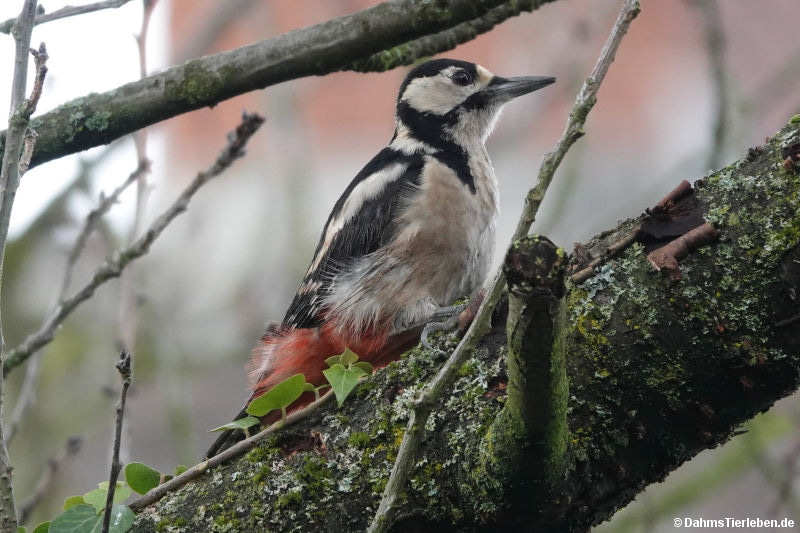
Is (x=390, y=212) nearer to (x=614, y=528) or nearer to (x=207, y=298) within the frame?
(x=614, y=528)

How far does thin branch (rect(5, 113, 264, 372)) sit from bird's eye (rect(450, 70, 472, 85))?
5.00 ft

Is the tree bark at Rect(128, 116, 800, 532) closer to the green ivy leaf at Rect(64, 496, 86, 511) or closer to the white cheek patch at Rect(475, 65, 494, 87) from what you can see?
the green ivy leaf at Rect(64, 496, 86, 511)

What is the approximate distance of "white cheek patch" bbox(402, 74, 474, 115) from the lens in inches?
168

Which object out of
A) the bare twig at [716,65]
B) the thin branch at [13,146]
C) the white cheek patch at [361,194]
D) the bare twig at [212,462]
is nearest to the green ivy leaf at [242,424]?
the bare twig at [212,462]

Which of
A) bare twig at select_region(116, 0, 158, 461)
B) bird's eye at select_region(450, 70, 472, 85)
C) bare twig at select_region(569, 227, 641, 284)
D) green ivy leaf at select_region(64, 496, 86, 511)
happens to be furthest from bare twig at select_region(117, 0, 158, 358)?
bare twig at select_region(569, 227, 641, 284)

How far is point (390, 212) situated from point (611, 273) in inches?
63.7

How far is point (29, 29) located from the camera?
77.7 inches

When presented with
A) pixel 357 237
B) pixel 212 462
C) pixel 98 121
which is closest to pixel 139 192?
pixel 357 237

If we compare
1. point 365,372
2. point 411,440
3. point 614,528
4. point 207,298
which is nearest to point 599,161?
point 207,298

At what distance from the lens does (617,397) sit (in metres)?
2.00

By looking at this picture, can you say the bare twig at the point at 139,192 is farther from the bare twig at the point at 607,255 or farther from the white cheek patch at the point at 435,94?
the bare twig at the point at 607,255

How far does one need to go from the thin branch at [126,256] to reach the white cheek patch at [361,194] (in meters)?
0.68

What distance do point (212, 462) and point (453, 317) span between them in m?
0.89

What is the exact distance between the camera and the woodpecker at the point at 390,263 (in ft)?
11.4
